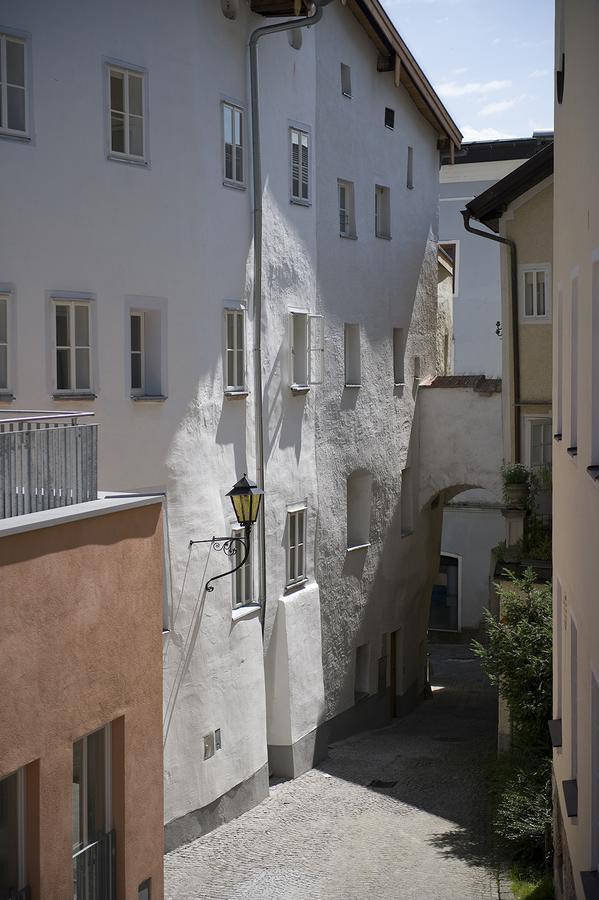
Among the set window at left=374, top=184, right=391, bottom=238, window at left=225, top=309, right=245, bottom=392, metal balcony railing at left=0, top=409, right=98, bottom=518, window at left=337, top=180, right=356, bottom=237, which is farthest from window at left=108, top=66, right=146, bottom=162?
window at left=374, top=184, right=391, bottom=238

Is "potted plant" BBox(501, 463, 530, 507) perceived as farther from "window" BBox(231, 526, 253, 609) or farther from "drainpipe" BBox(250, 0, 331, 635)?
"window" BBox(231, 526, 253, 609)

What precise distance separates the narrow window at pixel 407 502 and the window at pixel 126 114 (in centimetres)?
1324

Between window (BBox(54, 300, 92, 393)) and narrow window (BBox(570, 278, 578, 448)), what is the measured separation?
7.60 metres

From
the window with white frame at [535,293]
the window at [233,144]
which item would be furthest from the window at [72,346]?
the window with white frame at [535,293]

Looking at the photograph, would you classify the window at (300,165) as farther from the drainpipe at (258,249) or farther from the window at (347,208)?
the window at (347,208)

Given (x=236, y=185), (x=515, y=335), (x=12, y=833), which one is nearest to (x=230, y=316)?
(x=236, y=185)

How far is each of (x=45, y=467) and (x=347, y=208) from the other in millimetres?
15980

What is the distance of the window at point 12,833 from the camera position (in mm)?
9375

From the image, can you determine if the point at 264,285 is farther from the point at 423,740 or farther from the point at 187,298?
the point at 423,740

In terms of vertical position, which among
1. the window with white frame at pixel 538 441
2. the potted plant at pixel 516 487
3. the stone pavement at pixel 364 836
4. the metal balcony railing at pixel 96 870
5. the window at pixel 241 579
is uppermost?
the window with white frame at pixel 538 441

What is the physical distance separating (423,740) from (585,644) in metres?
17.1

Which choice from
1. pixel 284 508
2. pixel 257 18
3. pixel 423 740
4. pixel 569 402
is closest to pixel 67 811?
pixel 569 402

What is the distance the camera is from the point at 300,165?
2259 cm

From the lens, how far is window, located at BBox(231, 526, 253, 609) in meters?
20.3
